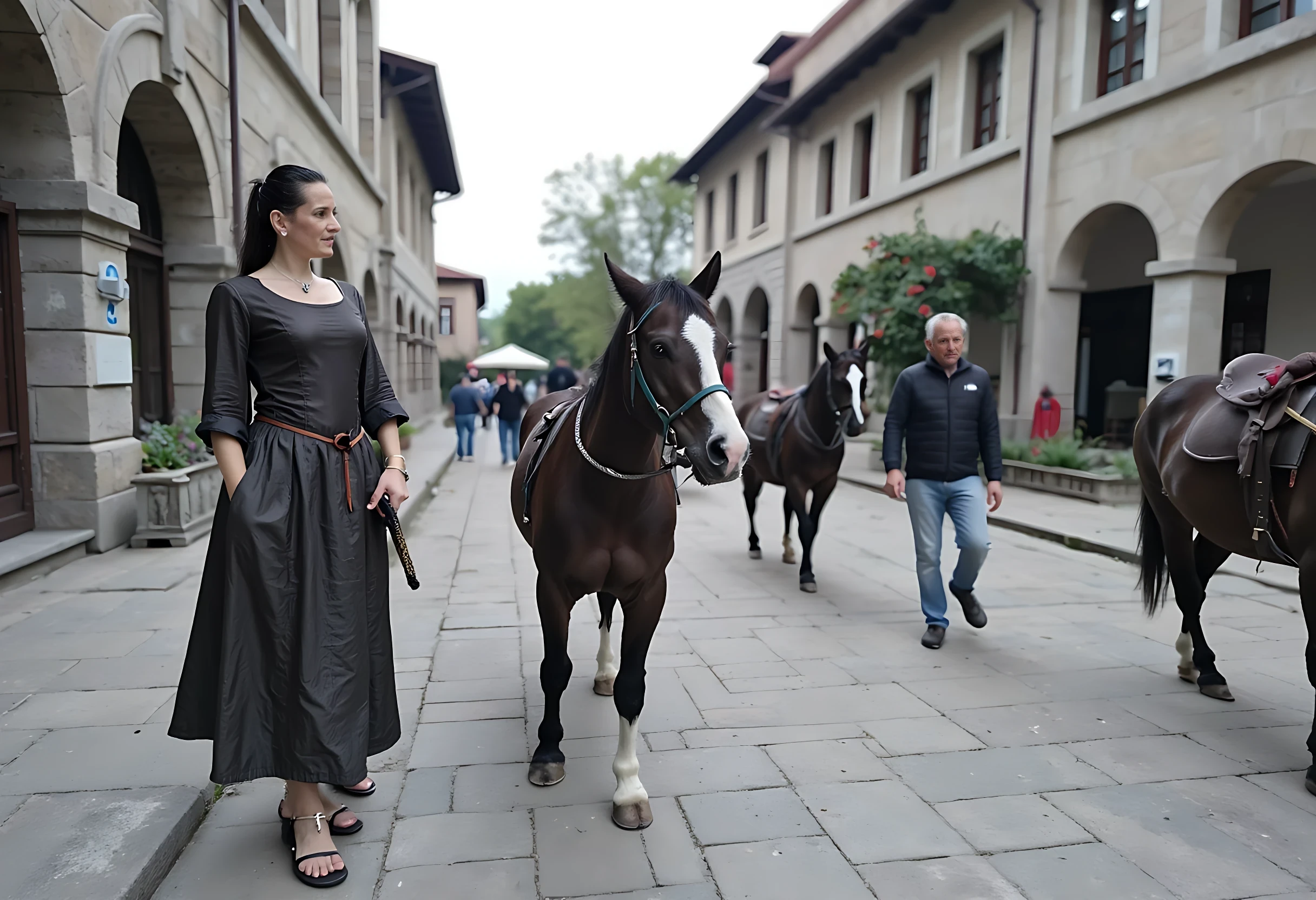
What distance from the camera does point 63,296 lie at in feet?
19.6

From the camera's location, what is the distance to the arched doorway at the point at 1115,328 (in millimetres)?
14625

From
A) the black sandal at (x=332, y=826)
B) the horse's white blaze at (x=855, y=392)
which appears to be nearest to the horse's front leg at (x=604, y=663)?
the black sandal at (x=332, y=826)

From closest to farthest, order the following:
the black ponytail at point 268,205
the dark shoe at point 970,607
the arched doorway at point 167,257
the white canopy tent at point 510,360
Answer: the black ponytail at point 268,205
the dark shoe at point 970,607
the arched doorway at point 167,257
the white canopy tent at point 510,360

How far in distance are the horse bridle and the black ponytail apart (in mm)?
1055

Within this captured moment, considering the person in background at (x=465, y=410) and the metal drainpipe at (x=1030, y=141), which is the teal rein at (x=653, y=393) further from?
the person in background at (x=465, y=410)

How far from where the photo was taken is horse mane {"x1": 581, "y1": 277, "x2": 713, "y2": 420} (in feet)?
8.38

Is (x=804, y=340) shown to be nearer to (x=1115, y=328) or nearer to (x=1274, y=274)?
(x=1115, y=328)

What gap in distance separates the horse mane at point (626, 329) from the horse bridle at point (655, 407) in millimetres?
35

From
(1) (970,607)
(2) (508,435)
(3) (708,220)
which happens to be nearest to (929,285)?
(2) (508,435)

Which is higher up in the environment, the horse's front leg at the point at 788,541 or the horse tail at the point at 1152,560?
the horse tail at the point at 1152,560

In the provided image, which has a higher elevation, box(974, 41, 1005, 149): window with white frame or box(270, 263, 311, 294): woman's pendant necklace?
box(974, 41, 1005, 149): window with white frame

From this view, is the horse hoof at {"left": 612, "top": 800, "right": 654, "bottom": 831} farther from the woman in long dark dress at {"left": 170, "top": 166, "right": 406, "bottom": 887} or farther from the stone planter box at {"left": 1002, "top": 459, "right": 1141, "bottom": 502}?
the stone planter box at {"left": 1002, "top": 459, "right": 1141, "bottom": 502}

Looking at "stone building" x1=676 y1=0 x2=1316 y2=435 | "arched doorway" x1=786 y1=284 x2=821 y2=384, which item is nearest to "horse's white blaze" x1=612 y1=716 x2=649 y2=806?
"stone building" x1=676 y1=0 x2=1316 y2=435

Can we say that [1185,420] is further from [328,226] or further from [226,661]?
[226,661]
